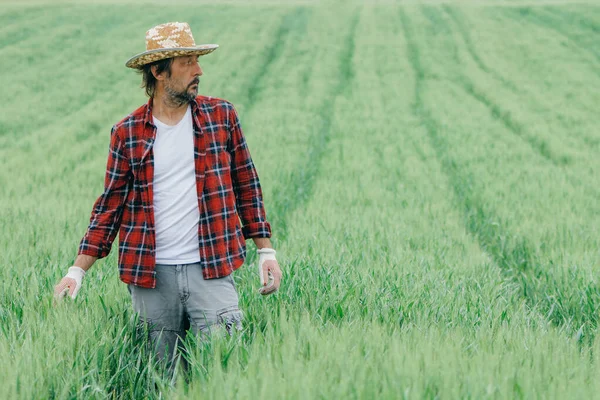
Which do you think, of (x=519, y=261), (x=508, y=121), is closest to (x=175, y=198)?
(x=519, y=261)

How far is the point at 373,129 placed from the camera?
14.3 m

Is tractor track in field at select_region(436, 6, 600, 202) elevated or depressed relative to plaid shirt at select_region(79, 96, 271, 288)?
depressed

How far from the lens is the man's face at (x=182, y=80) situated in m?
3.14

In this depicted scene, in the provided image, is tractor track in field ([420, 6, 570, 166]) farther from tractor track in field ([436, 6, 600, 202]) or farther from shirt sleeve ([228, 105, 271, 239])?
shirt sleeve ([228, 105, 271, 239])

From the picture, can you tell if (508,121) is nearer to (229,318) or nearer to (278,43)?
(229,318)

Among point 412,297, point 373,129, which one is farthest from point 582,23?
point 412,297

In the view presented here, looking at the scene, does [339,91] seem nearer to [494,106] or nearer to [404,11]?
[494,106]

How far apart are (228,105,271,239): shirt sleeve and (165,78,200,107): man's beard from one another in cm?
30

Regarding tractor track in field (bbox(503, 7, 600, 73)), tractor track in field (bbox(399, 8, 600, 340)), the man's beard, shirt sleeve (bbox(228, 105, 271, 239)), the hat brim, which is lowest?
tractor track in field (bbox(503, 7, 600, 73))

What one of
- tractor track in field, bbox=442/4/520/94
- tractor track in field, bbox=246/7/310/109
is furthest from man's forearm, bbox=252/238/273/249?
tractor track in field, bbox=442/4/520/94

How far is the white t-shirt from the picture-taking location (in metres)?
3.18

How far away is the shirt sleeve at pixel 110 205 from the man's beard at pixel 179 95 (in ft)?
1.07

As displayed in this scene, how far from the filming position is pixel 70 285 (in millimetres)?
3148

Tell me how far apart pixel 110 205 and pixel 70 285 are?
1.41ft
